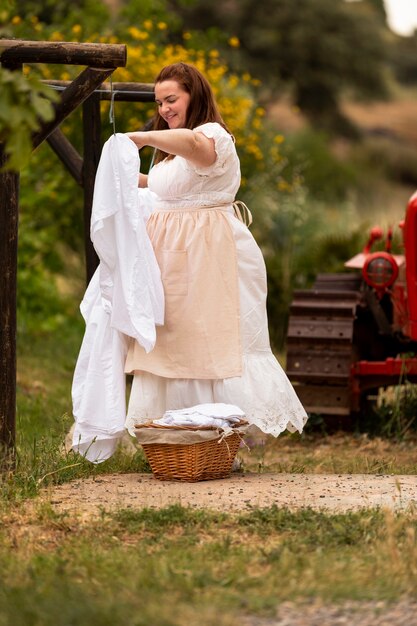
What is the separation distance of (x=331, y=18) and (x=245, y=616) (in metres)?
28.2

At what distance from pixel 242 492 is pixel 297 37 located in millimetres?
25813

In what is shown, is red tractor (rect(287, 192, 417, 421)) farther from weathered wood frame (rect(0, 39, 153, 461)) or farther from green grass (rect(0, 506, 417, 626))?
green grass (rect(0, 506, 417, 626))

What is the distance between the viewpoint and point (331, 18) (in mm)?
30344

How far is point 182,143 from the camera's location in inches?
207

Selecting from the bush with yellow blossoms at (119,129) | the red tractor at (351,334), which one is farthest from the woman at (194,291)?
the bush with yellow blossoms at (119,129)

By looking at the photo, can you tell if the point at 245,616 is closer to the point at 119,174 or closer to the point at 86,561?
the point at 86,561

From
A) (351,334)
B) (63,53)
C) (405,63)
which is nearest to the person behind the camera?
(63,53)

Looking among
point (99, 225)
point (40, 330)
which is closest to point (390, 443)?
point (99, 225)

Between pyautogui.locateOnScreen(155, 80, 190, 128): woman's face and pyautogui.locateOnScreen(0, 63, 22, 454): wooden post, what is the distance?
0.75m

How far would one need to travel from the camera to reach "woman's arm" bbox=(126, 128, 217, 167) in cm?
521

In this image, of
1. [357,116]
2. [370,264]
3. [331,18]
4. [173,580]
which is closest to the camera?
Answer: [173,580]

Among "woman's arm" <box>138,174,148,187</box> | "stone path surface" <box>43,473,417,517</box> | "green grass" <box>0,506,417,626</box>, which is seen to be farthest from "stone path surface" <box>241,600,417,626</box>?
"woman's arm" <box>138,174,148,187</box>

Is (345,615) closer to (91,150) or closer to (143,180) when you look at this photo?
(143,180)

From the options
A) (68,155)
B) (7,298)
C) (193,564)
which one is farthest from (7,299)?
(193,564)
